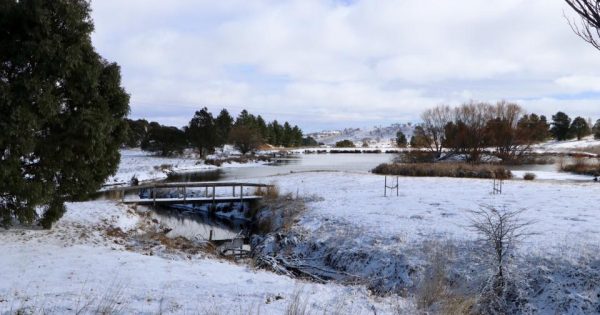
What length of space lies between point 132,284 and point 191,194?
65.5 ft

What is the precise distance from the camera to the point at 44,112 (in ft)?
32.9

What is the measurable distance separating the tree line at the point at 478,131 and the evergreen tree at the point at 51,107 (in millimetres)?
44758

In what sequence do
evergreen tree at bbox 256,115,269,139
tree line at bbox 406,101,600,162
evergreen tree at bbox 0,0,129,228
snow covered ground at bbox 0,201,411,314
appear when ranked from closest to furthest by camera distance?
snow covered ground at bbox 0,201,411,314 < evergreen tree at bbox 0,0,129,228 < tree line at bbox 406,101,600,162 < evergreen tree at bbox 256,115,269,139

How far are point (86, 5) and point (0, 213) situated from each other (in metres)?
5.46

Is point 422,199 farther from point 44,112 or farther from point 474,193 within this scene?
point 44,112

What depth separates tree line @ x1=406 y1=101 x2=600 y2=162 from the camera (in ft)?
169

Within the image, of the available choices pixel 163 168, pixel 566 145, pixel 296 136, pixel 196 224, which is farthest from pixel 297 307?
pixel 296 136

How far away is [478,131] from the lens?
52.1 m

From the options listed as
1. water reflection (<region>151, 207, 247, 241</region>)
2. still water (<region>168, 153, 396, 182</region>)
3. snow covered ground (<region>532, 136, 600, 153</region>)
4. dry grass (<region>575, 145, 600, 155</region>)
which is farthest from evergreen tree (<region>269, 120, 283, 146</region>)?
water reflection (<region>151, 207, 247, 241</region>)

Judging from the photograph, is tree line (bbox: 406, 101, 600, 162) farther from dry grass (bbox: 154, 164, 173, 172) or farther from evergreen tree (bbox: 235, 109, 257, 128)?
evergreen tree (bbox: 235, 109, 257, 128)

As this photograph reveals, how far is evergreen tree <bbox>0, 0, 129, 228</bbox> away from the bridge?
9657 millimetres

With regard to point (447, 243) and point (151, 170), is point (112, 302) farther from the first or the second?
point (151, 170)

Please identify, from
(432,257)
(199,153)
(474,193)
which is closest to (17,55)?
(432,257)

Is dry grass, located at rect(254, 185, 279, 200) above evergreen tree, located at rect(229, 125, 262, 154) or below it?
below
